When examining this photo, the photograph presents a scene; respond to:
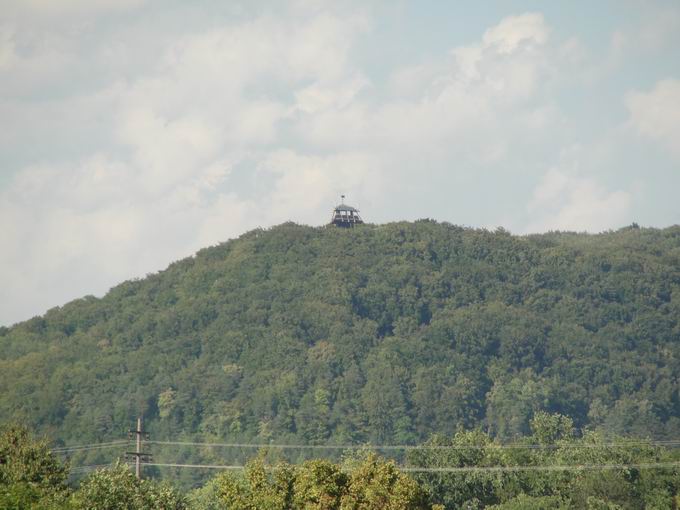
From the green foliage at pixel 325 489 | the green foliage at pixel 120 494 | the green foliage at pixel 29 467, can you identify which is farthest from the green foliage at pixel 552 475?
the green foliage at pixel 325 489

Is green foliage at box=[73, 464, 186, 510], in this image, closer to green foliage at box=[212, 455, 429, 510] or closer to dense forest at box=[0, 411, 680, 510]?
dense forest at box=[0, 411, 680, 510]

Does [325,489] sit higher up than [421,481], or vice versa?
[325,489]

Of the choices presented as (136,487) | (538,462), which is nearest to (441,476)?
(538,462)

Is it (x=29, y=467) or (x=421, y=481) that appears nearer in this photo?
(x=29, y=467)

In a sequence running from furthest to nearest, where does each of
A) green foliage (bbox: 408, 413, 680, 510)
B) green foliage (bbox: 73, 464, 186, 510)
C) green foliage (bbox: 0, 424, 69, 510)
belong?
green foliage (bbox: 408, 413, 680, 510) < green foliage (bbox: 0, 424, 69, 510) < green foliage (bbox: 73, 464, 186, 510)

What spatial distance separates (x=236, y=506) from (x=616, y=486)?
2031 inches

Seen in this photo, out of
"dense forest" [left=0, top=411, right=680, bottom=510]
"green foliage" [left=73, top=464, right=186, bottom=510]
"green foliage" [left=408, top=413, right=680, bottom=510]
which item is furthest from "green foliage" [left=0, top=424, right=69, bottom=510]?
"green foliage" [left=408, top=413, right=680, bottom=510]

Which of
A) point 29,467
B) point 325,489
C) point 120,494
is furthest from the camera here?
point 29,467

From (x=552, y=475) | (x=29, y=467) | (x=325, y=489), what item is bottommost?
(x=552, y=475)

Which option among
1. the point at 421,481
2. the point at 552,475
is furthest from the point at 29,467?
the point at 552,475

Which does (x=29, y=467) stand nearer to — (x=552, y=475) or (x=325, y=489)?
(x=325, y=489)

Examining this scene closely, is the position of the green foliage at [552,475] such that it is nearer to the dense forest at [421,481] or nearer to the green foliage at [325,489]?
the dense forest at [421,481]

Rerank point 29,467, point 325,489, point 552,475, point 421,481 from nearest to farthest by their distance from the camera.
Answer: point 325,489 → point 29,467 → point 552,475 → point 421,481

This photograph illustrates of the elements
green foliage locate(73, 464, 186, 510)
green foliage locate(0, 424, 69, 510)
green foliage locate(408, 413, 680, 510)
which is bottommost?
green foliage locate(408, 413, 680, 510)
